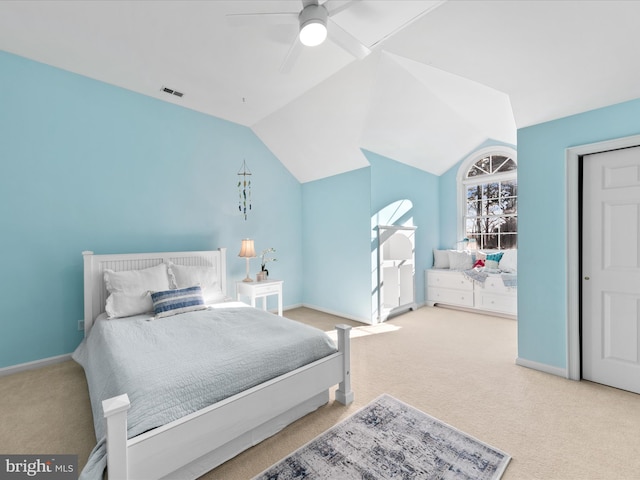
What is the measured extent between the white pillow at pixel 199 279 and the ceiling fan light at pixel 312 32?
254 cm

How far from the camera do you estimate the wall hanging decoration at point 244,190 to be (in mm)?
4371

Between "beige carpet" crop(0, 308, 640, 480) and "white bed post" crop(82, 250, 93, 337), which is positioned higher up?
"white bed post" crop(82, 250, 93, 337)

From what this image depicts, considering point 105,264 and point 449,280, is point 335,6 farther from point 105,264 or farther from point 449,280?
point 449,280

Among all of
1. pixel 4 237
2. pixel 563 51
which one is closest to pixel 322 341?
pixel 563 51

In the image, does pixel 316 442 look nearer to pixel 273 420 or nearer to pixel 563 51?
pixel 273 420

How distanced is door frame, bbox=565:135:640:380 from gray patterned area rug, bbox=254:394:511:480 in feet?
4.81

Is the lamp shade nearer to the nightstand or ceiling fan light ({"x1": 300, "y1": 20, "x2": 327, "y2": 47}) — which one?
the nightstand

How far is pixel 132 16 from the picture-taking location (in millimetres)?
2307

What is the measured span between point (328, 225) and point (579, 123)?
3171 mm

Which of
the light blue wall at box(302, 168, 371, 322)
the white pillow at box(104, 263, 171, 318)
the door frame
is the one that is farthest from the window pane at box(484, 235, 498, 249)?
the white pillow at box(104, 263, 171, 318)

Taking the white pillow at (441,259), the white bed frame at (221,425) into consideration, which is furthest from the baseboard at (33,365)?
the white pillow at (441,259)

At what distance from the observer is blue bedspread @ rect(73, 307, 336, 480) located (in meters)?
1.44

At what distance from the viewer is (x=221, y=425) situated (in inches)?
61.7

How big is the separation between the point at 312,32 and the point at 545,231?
8.50 feet
